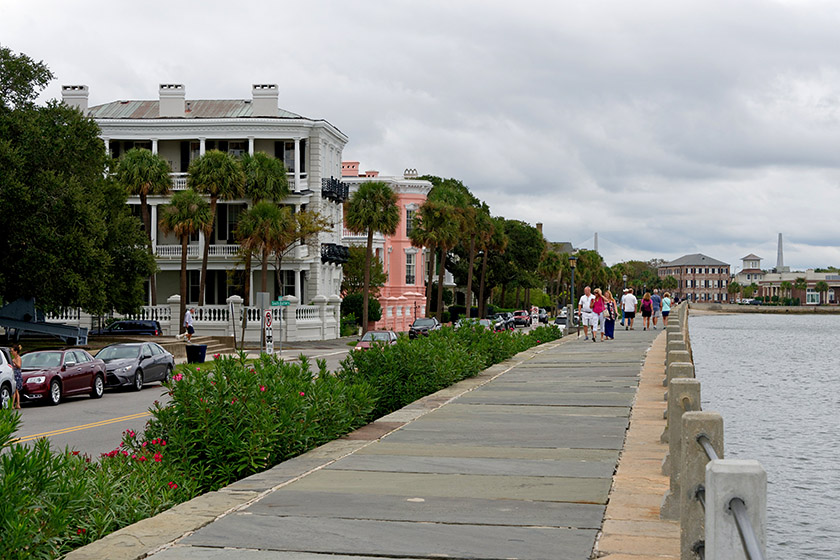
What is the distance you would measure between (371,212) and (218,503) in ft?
180

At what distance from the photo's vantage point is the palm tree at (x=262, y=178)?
58562 mm

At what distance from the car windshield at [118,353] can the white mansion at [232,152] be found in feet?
106

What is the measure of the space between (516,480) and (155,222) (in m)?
58.9

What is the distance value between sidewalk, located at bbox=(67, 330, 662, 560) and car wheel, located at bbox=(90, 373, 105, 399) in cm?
1443

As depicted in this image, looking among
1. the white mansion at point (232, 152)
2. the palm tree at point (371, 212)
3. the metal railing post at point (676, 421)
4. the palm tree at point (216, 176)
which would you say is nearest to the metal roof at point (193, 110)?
the white mansion at point (232, 152)

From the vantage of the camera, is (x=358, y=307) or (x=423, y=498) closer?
(x=423, y=498)

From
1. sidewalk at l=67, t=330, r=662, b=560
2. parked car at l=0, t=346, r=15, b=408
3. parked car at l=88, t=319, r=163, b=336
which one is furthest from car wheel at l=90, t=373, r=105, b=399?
parked car at l=88, t=319, r=163, b=336

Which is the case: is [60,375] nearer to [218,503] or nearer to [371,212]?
[218,503]

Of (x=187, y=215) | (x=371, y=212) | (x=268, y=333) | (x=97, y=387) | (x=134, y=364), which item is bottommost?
(x=97, y=387)

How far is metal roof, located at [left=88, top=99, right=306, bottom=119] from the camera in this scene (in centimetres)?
6688

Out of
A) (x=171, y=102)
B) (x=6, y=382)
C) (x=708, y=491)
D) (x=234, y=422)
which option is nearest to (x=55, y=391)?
(x=6, y=382)

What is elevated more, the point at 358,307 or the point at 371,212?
the point at 371,212

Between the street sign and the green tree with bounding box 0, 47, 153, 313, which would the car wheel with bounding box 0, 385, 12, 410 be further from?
the green tree with bounding box 0, 47, 153, 313

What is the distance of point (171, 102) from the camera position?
6612 centimetres
